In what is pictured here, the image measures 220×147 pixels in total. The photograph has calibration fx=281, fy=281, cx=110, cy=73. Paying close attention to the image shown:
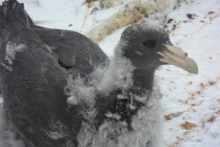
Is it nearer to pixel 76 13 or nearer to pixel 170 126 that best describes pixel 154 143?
pixel 170 126

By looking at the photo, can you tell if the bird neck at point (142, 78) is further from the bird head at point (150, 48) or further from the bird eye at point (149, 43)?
the bird eye at point (149, 43)

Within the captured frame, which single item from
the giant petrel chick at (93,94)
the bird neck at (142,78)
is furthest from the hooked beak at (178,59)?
the bird neck at (142,78)

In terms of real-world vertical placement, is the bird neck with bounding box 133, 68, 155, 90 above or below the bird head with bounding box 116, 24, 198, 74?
below

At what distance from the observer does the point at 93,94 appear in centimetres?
261

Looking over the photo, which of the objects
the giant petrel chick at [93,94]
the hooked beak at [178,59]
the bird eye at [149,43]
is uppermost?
the bird eye at [149,43]

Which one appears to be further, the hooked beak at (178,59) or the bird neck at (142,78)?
the bird neck at (142,78)

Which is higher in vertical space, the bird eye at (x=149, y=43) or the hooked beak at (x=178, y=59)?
the bird eye at (x=149, y=43)

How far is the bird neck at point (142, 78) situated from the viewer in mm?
2434

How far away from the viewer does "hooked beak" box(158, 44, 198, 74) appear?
7.61 feet

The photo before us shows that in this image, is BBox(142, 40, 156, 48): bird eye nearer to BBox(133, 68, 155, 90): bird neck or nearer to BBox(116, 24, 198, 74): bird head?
BBox(116, 24, 198, 74): bird head

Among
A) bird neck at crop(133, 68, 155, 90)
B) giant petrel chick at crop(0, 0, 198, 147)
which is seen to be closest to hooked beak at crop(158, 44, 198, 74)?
giant petrel chick at crop(0, 0, 198, 147)

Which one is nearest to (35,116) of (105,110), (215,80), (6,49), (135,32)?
(105,110)

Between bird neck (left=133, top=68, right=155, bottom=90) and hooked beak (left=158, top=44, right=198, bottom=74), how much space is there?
177 millimetres

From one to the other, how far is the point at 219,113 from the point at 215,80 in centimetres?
82
